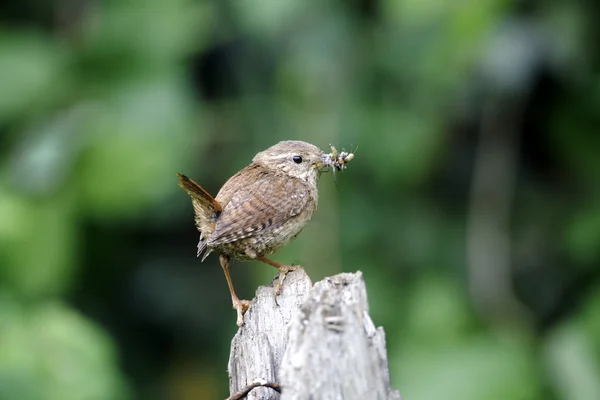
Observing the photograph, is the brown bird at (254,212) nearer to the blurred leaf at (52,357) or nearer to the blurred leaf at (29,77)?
the blurred leaf at (52,357)

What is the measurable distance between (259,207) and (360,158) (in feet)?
→ 4.16

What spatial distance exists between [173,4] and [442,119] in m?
1.46

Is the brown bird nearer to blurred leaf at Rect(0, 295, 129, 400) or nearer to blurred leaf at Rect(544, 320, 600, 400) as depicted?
blurred leaf at Rect(0, 295, 129, 400)

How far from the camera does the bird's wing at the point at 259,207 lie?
124 inches

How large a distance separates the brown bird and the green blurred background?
30.9 inches

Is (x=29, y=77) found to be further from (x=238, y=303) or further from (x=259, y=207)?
(x=238, y=303)

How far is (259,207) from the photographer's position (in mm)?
3258

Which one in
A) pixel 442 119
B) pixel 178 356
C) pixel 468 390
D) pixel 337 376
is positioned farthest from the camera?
pixel 178 356

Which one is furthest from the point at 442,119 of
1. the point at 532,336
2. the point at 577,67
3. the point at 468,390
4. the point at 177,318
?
the point at 177,318

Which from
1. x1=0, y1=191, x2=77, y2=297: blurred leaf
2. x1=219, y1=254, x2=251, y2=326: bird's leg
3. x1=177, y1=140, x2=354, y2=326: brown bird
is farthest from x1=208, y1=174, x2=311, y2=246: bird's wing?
x1=0, y1=191, x2=77, y2=297: blurred leaf

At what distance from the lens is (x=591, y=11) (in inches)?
173

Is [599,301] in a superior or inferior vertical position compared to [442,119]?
inferior

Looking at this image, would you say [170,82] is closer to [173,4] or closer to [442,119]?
[173,4]

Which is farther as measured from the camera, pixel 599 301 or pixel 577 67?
pixel 577 67
